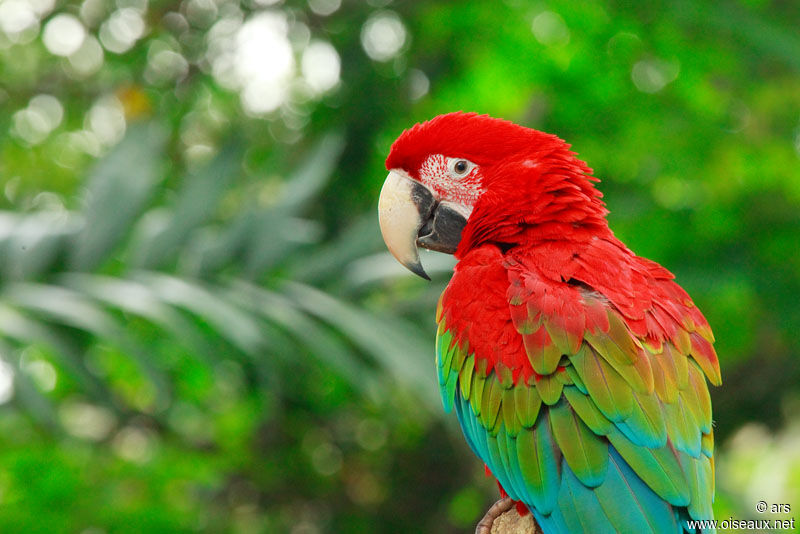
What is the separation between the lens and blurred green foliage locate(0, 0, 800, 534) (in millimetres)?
1741

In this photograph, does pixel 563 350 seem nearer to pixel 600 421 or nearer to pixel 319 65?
pixel 600 421

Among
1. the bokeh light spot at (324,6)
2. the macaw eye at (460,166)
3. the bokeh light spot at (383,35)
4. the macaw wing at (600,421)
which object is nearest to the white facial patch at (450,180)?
the macaw eye at (460,166)

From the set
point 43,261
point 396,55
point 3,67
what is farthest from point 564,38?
point 3,67

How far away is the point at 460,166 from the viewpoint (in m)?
1.23

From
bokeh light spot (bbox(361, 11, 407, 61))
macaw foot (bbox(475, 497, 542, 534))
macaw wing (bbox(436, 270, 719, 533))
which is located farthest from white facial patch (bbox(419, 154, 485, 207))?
bokeh light spot (bbox(361, 11, 407, 61))

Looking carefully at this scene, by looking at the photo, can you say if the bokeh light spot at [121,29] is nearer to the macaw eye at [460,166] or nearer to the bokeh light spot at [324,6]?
the bokeh light spot at [324,6]

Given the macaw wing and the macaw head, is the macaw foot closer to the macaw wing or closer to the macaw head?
the macaw wing

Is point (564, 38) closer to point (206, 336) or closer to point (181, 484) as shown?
point (206, 336)

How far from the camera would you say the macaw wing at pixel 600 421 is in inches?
37.2

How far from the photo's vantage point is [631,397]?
3.15ft

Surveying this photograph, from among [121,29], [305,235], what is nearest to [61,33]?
[121,29]

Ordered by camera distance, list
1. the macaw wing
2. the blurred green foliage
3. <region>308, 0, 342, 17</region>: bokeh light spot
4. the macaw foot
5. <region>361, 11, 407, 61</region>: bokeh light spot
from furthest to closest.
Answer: <region>308, 0, 342, 17</region>: bokeh light spot, <region>361, 11, 407, 61</region>: bokeh light spot, the blurred green foliage, the macaw foot, the macaw wing

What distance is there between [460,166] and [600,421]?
46 cm

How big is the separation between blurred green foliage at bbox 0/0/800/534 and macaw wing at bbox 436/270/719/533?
0.58 metres
